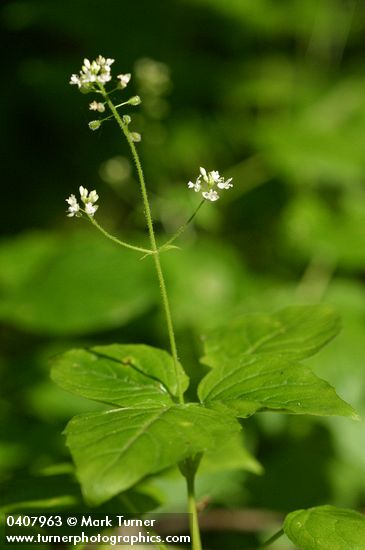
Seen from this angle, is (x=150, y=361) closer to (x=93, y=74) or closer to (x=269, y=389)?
(x=269, y=389)

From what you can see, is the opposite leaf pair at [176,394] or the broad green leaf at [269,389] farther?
the broad green leaf at [269,389]

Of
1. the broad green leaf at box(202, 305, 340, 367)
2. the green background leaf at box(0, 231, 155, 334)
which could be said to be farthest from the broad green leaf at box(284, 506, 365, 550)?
the green background leaf at box(0, 231, 155, 334)

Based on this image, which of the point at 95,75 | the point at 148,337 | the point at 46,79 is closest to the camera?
the point at 95,75

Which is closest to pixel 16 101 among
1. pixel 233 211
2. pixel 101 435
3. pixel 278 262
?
pixel 233 211

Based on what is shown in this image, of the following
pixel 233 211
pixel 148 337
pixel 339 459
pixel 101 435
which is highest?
pixel 233 211

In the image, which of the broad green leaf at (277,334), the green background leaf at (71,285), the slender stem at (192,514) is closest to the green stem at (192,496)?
the slender stem at (192,514)

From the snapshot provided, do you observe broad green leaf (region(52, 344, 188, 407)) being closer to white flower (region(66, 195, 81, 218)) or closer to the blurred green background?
white flower (region(66, 195, 81, 218))

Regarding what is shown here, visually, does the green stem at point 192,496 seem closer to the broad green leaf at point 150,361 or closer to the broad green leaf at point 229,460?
the broad green leaf at point 150,361

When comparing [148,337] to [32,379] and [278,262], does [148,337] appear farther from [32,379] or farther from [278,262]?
[278,262]
